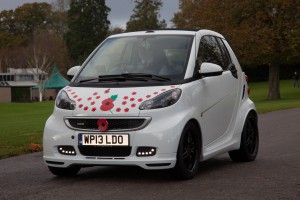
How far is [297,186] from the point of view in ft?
22.0

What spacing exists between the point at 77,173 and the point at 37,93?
8447 centimetres

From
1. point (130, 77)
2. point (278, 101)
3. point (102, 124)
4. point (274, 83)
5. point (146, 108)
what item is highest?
point (130, 77)

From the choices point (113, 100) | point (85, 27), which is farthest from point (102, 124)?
point (85, 27)

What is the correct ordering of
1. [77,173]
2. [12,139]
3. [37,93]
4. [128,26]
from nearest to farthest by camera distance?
[77,173], [12,139], [37,93], [128,26]

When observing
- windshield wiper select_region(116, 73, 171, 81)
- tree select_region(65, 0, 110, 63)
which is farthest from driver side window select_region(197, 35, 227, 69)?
tree select_region(65, 0, 110, 63)

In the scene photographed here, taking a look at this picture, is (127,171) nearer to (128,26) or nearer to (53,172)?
(53,172)

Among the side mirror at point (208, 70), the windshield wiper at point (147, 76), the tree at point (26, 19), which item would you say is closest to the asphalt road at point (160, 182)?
the windshield wiper at point (147, 76)

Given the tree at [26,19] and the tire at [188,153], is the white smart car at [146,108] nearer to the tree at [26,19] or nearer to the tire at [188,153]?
the tire at [188,153]

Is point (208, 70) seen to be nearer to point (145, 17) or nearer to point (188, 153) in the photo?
point (188, 153)

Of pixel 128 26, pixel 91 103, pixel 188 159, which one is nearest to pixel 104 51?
pixel 91 103

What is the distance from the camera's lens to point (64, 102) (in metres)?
7.22

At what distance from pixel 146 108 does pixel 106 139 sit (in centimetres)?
55

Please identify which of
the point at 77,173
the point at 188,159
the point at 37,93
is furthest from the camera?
the point at 37,93

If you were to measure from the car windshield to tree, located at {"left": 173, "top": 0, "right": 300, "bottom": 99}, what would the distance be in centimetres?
3468
